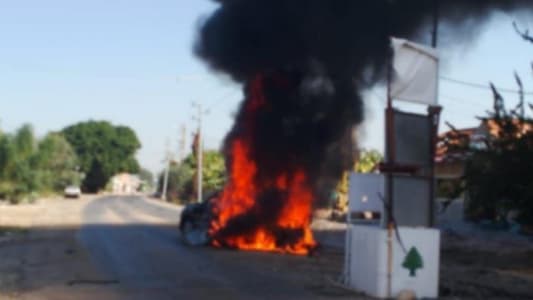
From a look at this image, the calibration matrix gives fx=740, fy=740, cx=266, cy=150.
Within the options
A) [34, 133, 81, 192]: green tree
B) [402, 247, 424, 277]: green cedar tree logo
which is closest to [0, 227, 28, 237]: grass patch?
[402, 247, 424, 277]: green cedar tree logo

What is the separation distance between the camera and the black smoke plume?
62.0ft

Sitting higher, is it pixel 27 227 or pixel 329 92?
pixel 329 92

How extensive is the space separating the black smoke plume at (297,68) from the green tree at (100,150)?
82382 millimetres

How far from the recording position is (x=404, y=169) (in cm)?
1101

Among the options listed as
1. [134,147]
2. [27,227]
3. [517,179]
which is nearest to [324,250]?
[517,179]

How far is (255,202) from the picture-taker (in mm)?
19656

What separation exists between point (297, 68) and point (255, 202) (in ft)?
12.4

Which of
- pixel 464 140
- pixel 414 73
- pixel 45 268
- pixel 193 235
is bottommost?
pixel 45 268

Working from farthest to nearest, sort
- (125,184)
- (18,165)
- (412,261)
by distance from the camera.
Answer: (125,184) → (18,165) → (412,261)

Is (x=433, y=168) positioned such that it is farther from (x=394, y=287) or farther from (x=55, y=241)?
(x=55, y=241)

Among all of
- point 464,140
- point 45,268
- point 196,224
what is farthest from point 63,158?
point 464,140

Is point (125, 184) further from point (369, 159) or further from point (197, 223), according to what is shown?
point (197, 223)

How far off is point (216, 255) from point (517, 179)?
288 inches

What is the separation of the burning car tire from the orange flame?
399mm
